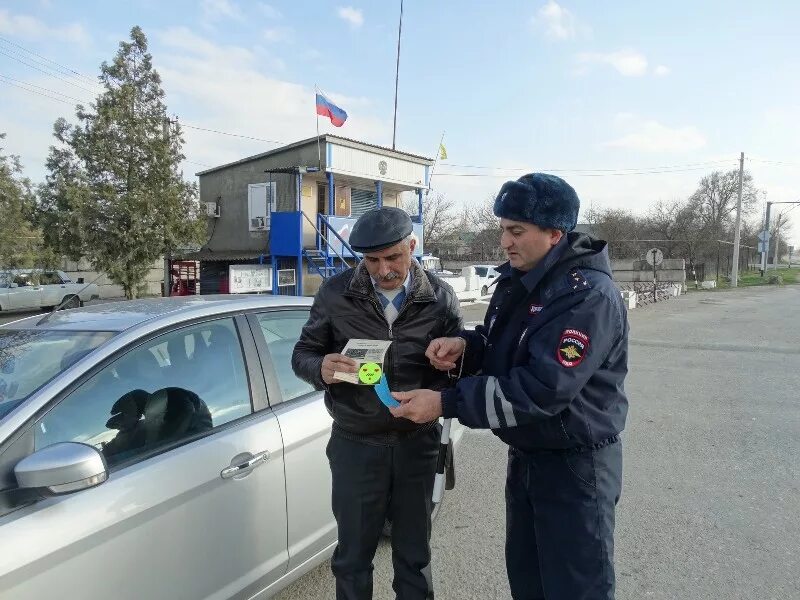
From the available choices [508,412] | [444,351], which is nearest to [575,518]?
[508,412]

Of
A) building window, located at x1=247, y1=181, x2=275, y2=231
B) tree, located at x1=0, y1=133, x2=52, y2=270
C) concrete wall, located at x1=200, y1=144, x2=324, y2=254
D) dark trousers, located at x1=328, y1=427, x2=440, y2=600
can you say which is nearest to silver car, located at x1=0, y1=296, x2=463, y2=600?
dark trousers, located at x1=328, y1=427, x2=440, y2=600

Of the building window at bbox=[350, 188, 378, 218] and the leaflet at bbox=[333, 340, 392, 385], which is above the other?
the building window at bbox=[350, 188, 378, 218]

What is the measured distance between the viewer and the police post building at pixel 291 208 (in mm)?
16719

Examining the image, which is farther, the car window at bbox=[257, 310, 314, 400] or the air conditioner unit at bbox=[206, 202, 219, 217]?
the air conditioner unit at bbox=[206, 202, 219, 217]

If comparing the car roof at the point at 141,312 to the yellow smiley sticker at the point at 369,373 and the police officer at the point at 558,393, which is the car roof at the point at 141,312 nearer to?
the yellow smiley sticker at the point at 369,373

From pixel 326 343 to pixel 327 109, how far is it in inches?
637

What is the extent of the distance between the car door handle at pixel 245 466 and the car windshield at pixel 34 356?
0.70 metres

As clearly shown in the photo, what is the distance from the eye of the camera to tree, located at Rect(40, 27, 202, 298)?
34.6 ft

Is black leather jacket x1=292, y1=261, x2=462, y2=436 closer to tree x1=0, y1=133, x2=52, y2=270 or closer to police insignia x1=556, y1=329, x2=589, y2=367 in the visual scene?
police insignia x1=556, y1=329, x2=589, y2=367

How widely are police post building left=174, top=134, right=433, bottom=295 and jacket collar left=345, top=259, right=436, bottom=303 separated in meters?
13.1

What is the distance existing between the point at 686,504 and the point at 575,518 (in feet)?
8.97

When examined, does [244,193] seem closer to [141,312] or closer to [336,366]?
[141,312]

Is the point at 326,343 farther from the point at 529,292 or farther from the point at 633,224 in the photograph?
the point at 633,224

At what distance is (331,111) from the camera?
17422 millimetres
